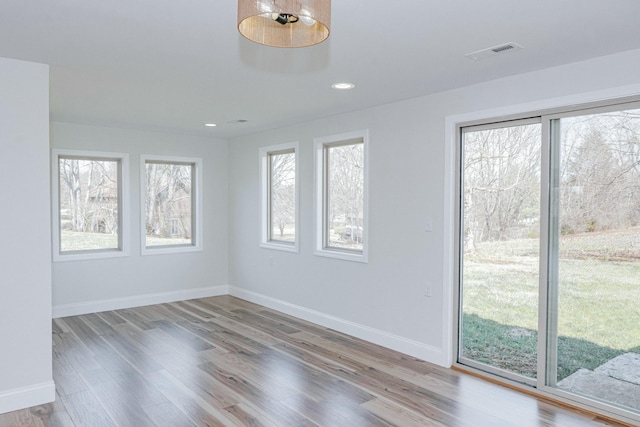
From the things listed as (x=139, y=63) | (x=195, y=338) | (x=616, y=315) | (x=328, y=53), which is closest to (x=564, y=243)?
(x=616, y=315)

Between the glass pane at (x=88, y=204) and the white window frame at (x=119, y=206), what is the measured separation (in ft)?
0.21

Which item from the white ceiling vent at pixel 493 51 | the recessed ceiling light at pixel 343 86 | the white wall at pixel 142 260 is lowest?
the white wall at pixel 142 260

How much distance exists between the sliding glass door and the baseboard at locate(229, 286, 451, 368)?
9.9 inches

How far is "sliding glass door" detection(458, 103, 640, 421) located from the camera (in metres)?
2.90

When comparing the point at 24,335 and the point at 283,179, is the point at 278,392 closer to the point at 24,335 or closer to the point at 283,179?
the point at 24,335

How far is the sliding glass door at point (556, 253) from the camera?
2.90 m

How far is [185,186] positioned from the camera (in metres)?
6.55

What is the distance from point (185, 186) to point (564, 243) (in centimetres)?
504

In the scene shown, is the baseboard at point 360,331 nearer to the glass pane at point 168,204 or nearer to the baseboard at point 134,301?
the baseboard at point 134,301

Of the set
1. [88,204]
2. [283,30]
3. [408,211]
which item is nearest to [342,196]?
[408,211]

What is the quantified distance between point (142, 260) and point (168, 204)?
2.85 ft

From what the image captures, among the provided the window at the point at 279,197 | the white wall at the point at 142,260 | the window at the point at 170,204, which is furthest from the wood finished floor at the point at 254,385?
the window at the point at 170,204

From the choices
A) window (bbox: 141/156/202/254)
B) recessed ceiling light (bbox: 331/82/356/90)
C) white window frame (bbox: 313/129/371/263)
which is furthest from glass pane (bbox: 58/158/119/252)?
recessed ceiling light (bbox: 331/82/356/90)

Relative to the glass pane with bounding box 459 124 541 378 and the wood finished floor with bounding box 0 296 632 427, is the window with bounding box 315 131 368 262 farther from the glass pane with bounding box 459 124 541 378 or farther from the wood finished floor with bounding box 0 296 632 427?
the glass pane with bounding box 459 124 541 378
